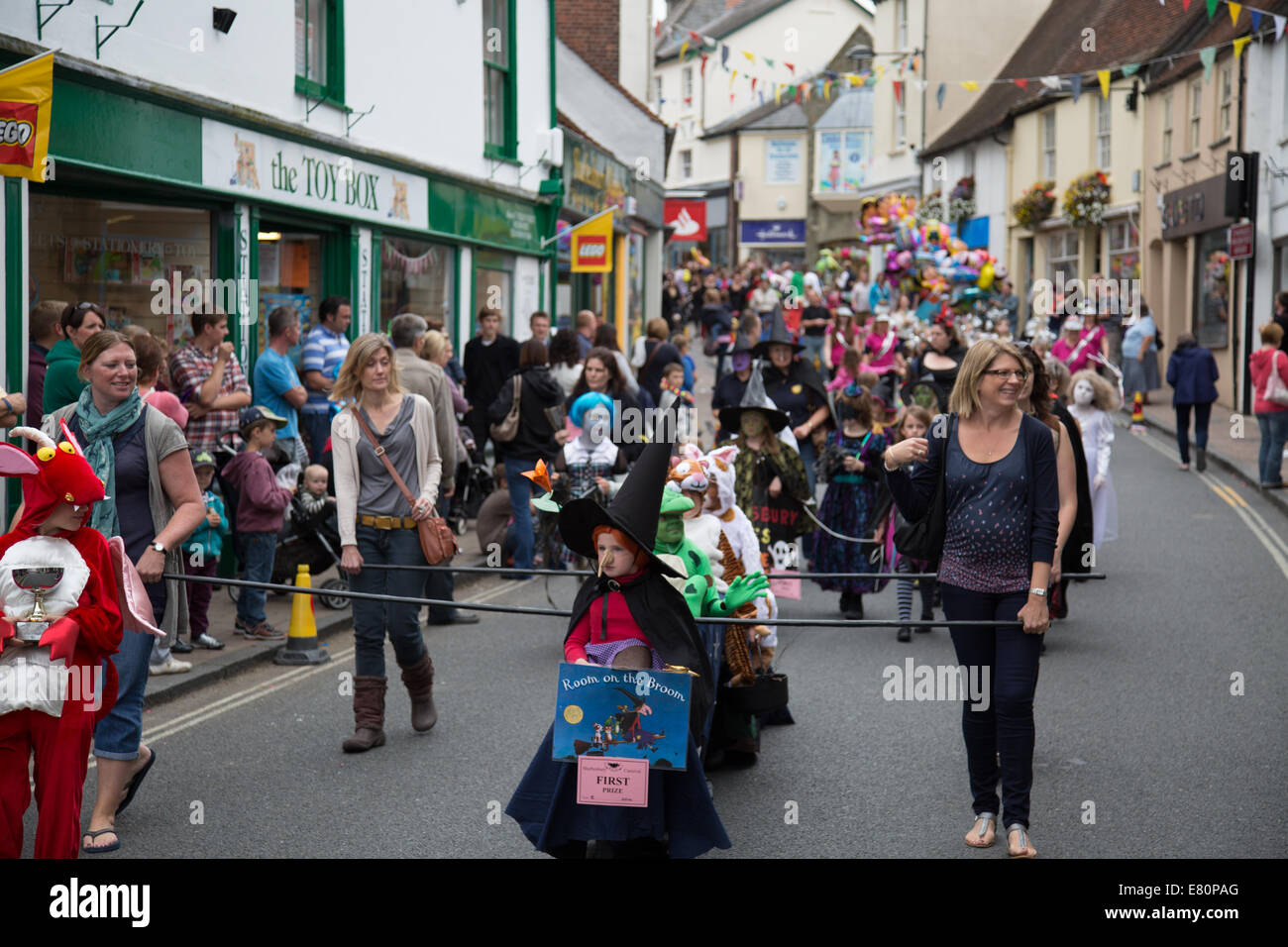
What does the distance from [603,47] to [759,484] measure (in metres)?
22.5

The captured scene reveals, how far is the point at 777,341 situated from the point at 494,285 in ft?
24.7

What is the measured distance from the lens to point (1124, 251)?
34219 millimetres

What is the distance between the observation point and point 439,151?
16938mm

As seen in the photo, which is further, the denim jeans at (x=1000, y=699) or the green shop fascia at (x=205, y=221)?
the green shop fascia at (x=205, y=221)

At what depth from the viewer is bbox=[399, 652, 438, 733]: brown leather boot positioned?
7648mm

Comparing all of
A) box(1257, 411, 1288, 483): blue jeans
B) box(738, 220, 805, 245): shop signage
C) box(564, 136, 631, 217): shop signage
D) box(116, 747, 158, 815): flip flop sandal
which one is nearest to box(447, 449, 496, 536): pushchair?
box(116, 747, 158, 815): flip flop sandal

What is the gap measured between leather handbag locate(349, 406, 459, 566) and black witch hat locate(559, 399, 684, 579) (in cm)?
206

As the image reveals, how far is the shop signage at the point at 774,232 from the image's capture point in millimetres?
67312

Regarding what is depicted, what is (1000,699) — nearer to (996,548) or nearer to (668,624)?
(996,548)

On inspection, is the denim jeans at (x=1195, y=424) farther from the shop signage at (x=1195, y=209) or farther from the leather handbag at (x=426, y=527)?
the leather handbag at (x=426, y=527)

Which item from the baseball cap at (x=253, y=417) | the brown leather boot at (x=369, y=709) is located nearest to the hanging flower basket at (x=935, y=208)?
the baseball cap at (x=253, y=417)

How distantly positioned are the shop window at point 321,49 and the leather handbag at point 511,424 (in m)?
3.65

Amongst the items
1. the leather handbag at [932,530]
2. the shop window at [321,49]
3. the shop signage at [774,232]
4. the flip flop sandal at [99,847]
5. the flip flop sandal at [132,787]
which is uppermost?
the shop signage at [774,232]
